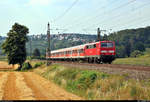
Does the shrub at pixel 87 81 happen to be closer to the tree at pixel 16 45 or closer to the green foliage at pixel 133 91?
the green foliage at pixel 133 91

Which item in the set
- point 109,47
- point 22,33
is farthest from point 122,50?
point 109,47

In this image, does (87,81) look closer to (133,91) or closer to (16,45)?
(133,91)

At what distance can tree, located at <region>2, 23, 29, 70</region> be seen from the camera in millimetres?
62306

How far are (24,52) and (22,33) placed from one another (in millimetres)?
5441

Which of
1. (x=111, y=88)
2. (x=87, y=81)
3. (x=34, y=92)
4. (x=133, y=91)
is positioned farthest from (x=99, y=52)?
(x=133, y=91)

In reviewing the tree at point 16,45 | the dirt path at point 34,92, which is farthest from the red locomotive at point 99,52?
the tree at point 16,45

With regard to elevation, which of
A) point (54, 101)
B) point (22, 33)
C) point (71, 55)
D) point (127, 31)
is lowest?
point (54, 101)

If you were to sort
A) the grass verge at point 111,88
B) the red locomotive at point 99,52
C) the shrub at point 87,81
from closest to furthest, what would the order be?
the grass verge at point 111,88, the shrub at point 87,81, the red locomotive at point 99,52

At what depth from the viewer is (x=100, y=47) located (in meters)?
34.4

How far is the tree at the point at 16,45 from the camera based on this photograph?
62306 mm

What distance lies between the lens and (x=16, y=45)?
6272 cm

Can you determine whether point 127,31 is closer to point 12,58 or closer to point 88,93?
point 12,58

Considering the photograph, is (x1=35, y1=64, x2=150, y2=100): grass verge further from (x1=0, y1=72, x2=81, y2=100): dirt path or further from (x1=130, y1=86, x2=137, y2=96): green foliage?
(x1=0, y1=72, x2=81, y2=100): dirt path

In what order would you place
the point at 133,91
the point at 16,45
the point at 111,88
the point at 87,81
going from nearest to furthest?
the point at 133,91 → the point at 111,88 → the point at 87,81 → the point at 16,45
